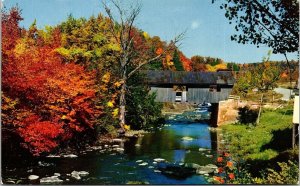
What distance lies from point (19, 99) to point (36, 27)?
19.4 m

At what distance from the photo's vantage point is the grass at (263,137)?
19203mm

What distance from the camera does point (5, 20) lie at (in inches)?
952

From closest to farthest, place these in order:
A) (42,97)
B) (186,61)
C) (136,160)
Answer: (42,97) < (136,160) < (186,61)

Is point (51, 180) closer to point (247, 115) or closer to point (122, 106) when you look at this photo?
point (122, 106)

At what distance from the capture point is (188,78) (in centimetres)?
3722

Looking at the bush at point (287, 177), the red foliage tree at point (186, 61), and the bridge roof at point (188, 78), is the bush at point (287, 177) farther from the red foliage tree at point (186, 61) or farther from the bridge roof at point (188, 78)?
the red foliage tree at point (186, 61)

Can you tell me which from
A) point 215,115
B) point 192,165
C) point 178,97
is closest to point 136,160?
point 192,165

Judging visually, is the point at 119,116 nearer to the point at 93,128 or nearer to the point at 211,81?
the point at 93,128

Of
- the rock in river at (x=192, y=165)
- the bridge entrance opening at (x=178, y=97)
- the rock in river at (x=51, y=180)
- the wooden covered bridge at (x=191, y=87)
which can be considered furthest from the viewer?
the bridge entrance opening at (x=178, y=97)

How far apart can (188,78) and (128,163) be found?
65.6 feet

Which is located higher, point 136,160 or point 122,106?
point 122,106

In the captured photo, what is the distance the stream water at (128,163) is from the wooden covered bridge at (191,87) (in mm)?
10808

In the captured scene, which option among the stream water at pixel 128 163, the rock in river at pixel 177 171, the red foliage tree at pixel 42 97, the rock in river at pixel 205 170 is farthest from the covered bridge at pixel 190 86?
the rock in river at pixel 205 170

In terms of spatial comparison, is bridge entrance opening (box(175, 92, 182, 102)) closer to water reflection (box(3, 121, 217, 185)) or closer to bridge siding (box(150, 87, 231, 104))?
bridge siding (box(150, 87, 231, 104))
